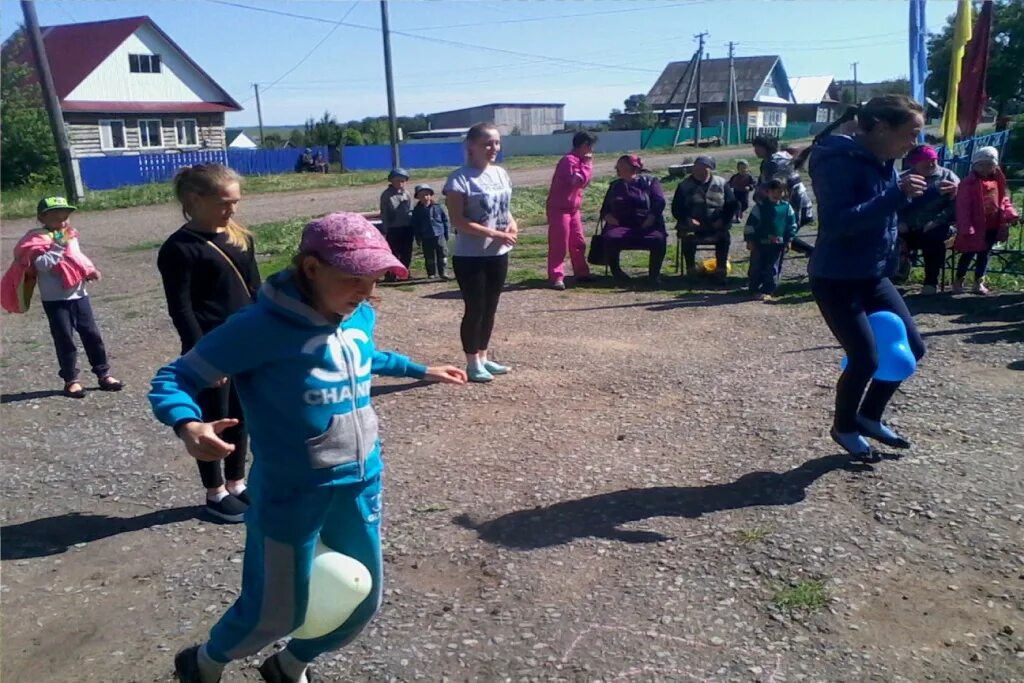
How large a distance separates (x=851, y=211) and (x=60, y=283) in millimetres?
5672

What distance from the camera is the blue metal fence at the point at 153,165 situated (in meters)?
34.4

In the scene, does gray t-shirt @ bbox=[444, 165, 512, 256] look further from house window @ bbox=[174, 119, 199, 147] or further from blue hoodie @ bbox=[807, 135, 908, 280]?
house window @ bbox=[174, 119, 199, 147]

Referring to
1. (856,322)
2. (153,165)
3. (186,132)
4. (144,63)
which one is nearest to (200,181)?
(856,322)

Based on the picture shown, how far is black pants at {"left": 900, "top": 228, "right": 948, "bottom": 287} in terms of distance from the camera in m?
9.62

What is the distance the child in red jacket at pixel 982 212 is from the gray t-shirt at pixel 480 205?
5.45 metres

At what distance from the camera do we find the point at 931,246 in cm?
965

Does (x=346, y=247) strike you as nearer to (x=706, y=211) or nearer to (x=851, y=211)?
(x=851, y=211)

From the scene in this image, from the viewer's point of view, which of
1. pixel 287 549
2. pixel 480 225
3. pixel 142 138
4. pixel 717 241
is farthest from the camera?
pixel 142 138

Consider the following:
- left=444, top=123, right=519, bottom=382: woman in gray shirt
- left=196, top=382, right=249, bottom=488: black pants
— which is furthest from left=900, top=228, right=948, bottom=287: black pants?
left=196, top=382, right=249, bottom=488: black pants

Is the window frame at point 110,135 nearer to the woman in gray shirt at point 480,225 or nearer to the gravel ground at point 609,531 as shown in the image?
the gravel ground at point 609,531

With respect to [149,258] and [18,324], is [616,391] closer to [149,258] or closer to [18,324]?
[18,324]

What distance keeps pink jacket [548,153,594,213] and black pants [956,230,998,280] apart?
4.22 m

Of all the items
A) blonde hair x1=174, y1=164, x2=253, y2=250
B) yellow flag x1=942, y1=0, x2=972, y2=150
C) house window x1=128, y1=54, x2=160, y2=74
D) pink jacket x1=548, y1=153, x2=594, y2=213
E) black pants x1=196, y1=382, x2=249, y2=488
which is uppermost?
house window x1=128, y1=54, x2=160, y2=74

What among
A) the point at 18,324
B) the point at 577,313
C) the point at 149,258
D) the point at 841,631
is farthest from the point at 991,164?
the point at 149,258
